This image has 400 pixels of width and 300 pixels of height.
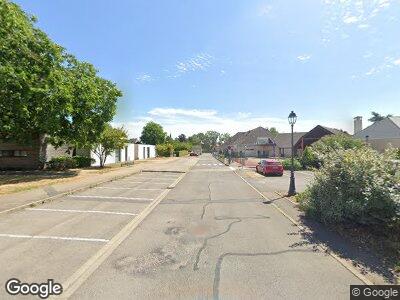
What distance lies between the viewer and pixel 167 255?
282 inches

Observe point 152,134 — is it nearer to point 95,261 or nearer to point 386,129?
point 386,129

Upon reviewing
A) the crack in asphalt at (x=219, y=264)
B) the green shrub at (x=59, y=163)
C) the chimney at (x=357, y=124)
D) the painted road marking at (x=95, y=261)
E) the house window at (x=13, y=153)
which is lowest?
the crack in asphalt at (x=219, y=264)

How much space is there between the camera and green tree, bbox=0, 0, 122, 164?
19.8m

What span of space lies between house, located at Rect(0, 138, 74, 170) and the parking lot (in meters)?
18.9

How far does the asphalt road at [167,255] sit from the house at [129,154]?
103ft

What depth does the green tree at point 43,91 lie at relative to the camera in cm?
1976

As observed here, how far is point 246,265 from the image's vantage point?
6.57 metres

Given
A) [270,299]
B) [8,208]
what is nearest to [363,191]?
[270,299]

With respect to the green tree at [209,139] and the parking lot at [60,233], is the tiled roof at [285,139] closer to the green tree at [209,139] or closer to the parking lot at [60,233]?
the parking lot at [60,233]

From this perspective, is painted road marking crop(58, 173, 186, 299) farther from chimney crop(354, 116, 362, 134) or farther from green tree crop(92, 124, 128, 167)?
chimney crop(354, 116, 362, 134)

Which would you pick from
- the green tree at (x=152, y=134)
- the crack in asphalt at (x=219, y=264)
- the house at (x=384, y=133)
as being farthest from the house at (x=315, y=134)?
the green tree at (x=152, y=134)

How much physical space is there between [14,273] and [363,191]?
845 cm

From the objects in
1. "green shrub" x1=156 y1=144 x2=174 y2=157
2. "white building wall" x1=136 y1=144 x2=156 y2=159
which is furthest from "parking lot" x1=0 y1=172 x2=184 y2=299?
"green shrub" x1=156 y1=144 x2=174 y2=157

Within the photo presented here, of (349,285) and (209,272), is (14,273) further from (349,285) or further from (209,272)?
(349,285)
